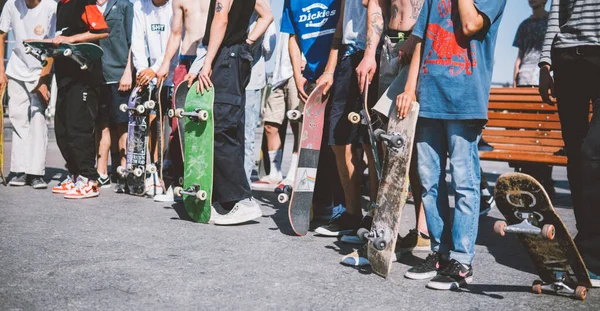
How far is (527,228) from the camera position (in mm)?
2918

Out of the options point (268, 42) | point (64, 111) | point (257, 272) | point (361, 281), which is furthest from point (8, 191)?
point (361, 281)

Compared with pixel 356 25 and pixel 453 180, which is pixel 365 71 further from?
pixel 453 180

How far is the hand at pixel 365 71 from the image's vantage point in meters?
3.96

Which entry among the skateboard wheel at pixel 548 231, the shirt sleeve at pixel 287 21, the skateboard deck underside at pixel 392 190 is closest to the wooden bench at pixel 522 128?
the shirt sleeve at pixel 287 21

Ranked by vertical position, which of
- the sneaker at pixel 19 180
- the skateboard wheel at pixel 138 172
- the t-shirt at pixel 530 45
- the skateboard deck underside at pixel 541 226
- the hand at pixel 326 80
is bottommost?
the sneaker at pixel 19 180

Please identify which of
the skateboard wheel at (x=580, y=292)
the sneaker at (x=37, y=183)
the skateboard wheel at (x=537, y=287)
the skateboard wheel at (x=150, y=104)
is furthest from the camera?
the sneaker at (x=37, y=183)

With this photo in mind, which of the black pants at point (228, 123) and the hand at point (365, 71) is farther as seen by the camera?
the black pants at point (228, 123)

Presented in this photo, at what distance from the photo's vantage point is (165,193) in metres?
6.17

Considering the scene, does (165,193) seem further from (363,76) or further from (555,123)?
(555,123)

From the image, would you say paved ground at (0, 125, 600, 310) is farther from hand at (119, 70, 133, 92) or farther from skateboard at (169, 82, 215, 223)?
hand at (119, 70, 133, 92)

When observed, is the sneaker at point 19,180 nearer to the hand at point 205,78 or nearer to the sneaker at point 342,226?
the hand at point 205,78

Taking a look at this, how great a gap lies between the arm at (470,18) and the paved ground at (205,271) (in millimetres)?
1360

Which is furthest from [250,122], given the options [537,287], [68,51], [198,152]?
[537,287]

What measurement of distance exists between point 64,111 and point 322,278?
3.98 m
